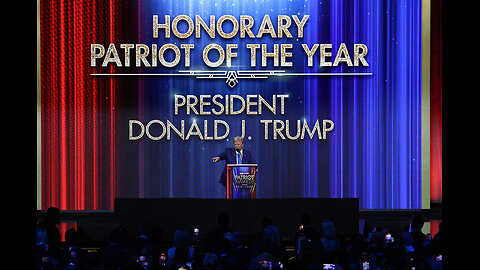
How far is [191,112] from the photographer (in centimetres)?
1152

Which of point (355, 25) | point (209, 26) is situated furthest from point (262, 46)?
point (355, 25)

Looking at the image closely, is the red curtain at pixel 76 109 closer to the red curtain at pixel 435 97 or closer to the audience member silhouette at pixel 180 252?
the red curtain at pixel 435 97

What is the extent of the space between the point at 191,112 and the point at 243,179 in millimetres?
3080

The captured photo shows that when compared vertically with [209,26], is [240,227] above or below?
below

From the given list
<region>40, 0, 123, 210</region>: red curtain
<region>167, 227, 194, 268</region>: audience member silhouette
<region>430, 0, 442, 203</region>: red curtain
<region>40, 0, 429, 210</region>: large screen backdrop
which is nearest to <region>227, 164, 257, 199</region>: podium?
<region>40, 0, 429, 210</region>: large screen backdrop

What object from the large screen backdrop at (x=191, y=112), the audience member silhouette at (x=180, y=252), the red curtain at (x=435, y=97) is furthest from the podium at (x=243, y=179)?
the red curtain at (x=435, y=97)

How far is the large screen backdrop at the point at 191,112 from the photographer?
37.8ft

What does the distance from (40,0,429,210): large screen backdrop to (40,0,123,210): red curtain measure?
0.02 metres

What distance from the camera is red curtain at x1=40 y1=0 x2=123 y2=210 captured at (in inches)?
453

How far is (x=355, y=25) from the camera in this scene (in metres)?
11.6

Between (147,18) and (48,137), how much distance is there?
2767mm

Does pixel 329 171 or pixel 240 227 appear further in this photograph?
pixel 329 171
